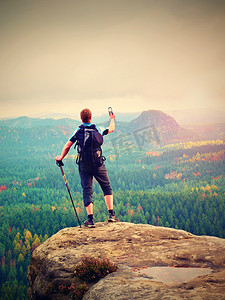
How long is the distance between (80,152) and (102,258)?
14.2ft

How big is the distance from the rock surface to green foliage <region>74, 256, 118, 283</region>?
27cm

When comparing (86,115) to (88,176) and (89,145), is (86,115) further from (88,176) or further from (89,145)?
(88,176)

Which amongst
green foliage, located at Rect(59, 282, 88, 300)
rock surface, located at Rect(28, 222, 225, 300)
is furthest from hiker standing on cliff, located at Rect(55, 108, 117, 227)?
green foliage, located at Rect(59, 282, 88, 300)

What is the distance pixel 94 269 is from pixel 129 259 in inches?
54.5

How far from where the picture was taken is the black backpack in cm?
1130

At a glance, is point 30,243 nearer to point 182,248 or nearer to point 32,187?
point 182,248

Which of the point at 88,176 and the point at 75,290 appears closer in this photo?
the point at 75,290

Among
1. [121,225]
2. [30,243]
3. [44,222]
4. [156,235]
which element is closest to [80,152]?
[121,225]

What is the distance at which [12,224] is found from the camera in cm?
11181

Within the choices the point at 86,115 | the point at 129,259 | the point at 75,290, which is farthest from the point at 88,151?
the point at 75,290

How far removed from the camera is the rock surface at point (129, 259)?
6.94 m

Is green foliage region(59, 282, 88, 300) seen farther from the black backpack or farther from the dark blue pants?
the black backpack

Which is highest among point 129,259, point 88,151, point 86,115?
point 86,115

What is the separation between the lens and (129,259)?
372 inches
